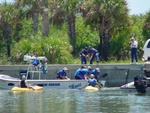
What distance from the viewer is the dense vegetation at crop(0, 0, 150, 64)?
50250 mm

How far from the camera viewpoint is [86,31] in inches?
2314

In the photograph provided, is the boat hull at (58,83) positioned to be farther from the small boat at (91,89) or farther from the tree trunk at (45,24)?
the tree trunk at (45,24)

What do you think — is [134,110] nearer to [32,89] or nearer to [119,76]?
[32,89]

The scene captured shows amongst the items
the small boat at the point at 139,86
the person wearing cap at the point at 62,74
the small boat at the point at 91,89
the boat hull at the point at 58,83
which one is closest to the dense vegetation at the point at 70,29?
the person wearing cap at the point at 62,74

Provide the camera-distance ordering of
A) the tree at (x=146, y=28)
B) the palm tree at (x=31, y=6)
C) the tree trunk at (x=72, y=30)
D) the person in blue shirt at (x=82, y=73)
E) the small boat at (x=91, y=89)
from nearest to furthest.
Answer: the small boat at (x=91, y=89), the person in blue shirt at (x=82, y=73), the tree trunk at (x=72, y=30), the palm tree at (x=31, y=6), the tree at (x=146, y=28)

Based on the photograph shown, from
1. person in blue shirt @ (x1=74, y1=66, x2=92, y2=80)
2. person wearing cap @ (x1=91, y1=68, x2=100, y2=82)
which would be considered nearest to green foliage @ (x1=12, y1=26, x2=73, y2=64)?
person in blue shirt @ (x1=74, y1=66, x2=92, y2=80)

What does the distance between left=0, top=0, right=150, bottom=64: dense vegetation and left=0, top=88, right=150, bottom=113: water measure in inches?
376

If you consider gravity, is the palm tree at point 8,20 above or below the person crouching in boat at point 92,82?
above

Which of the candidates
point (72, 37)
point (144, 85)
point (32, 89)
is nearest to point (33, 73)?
point (32, 89)

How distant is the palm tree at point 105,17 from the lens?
5328 cm

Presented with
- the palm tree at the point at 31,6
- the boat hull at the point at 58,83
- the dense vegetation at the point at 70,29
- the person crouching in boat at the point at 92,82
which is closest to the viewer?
the person crouching in boat at the point at 92,82

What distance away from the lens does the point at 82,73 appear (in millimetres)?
42812

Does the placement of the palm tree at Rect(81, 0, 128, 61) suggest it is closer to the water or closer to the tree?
the tree

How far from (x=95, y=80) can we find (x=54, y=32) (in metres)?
17.7
